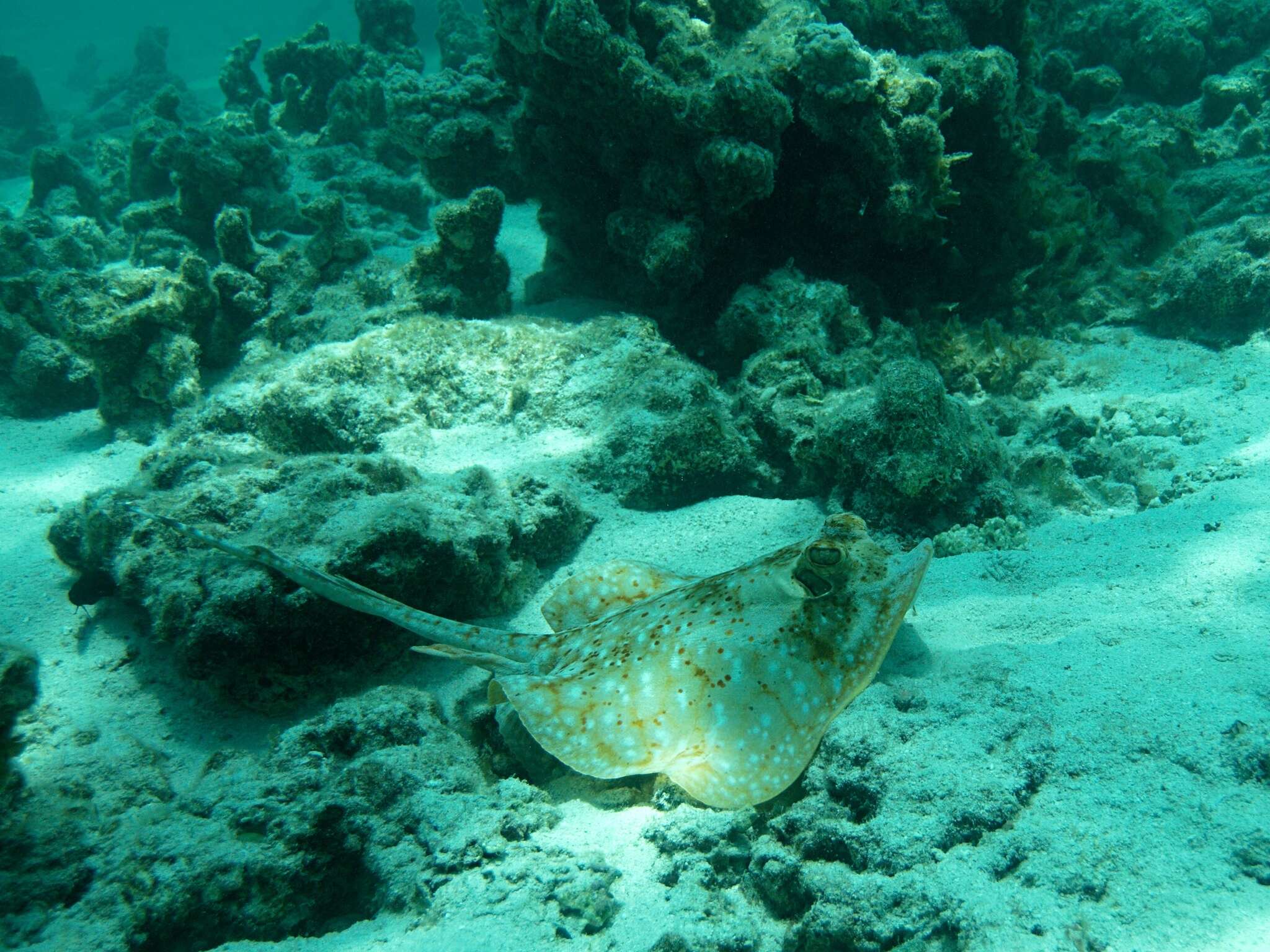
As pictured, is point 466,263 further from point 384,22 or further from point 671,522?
point 384,22

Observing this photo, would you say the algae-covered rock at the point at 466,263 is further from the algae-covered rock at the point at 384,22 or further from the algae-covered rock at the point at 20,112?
the algae-covered rock at the point at 20,112

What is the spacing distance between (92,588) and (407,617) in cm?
307

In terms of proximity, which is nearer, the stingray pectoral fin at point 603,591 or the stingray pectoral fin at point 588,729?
the stingray pectoral fin at point 588,729

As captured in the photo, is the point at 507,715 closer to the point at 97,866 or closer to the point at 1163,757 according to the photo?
the point at 97,866

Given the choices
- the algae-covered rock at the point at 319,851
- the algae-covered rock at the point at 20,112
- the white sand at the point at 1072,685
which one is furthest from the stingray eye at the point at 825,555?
the algae-covered rock at the point at 20,112

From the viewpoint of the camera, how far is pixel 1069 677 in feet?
8.95

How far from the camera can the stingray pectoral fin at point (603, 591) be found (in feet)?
12.5

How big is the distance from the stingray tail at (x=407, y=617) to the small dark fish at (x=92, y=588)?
1.93m

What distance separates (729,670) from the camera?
274 centimetres

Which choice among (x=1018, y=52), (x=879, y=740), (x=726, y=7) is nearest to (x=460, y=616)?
(x=879, y=740)

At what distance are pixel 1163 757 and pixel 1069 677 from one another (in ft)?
1.79

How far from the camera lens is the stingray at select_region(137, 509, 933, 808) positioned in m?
2.59

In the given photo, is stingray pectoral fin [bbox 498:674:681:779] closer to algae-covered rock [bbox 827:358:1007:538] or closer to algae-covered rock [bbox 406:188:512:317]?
algae-covered rock [bbox 827:358:1007:538]

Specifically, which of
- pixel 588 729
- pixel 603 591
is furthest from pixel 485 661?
pixel 603 591
